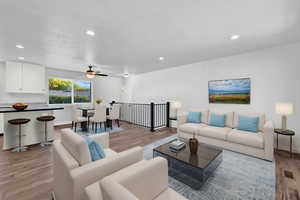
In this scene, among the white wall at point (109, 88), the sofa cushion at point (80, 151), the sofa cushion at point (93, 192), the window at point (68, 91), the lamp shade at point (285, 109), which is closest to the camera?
the sofa cushion at point (93, 192)

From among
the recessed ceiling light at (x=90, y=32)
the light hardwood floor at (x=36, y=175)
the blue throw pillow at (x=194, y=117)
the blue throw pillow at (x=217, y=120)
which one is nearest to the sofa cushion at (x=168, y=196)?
the light hardwood floor at (x=36, y=175)

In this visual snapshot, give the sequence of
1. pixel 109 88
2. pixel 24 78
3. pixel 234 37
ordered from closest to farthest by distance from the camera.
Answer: pixel 234 37 → pixel 24 78 → pixel 109 88

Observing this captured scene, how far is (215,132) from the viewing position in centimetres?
310

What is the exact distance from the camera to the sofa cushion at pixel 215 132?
2.99m

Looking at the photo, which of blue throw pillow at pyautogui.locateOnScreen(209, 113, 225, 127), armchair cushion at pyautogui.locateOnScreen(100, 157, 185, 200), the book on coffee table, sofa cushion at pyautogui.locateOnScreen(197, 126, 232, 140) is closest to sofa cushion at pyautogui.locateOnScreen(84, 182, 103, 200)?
armchair cushion at pyautogui.locateOnScreen(100, 157, 185, 200)

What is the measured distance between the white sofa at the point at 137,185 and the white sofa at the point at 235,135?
94.9 inches

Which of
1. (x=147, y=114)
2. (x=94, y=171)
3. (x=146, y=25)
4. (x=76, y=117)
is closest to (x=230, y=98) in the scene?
(x=146, y=25)

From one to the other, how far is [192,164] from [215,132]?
1.69 m

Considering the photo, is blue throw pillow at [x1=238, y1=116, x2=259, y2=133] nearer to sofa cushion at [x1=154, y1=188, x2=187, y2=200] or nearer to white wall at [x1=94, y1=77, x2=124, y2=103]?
sofa cushion at [x1=154, y1=188, x2=187, y2=200]

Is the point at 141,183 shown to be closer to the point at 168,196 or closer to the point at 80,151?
the point at 168,196

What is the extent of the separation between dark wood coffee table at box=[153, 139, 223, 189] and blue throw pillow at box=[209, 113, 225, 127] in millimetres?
1372

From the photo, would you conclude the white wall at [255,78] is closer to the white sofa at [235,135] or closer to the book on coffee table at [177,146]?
the white sofa at [235,135]

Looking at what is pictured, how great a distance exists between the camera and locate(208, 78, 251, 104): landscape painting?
3.47 metres

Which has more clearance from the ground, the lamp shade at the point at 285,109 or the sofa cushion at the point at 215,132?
the lamp shade at the point at 285,109
